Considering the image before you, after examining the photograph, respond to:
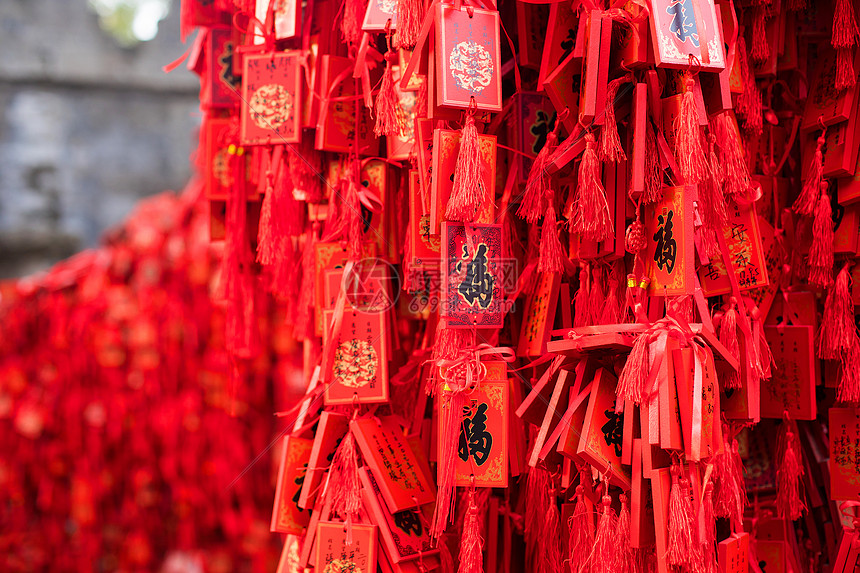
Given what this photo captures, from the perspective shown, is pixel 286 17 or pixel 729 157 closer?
pixel 729 157

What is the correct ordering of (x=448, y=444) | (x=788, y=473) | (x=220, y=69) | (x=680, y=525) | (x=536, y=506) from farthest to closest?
1. (x=220, y=69)
2. (x=788, y=473)
3. (x=536, y=506)
4. (x=448, y=444)
5. (x=680, y=525)

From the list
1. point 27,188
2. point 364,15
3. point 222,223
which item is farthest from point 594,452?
point 27,188

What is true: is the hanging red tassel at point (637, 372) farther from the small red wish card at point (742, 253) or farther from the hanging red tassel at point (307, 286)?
the hanging red tassel at point (307, 286)

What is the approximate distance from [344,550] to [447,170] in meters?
0.48

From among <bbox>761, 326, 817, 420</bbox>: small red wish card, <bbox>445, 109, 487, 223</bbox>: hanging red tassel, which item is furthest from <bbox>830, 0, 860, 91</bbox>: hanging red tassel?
<bbox>445, 109, 487, 223</bbox>: hanging red tassel

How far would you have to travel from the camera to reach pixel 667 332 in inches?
32.3

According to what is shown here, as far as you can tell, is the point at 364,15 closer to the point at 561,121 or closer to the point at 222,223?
the point at 561,121

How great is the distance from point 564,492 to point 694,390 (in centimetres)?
27

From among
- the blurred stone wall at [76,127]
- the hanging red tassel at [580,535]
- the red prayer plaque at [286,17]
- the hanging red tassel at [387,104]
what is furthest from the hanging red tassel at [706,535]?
the blurred stone wall at [76,127]

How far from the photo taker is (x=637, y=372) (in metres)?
0.81

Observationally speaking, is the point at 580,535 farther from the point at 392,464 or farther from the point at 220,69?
the point at 220,69

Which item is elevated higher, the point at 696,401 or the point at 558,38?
the point at 558,38

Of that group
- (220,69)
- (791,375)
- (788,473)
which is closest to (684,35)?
(791,375)

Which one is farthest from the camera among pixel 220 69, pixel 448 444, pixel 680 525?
pixel 220 69
